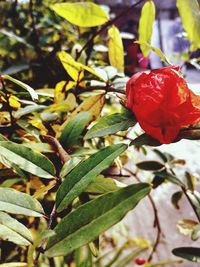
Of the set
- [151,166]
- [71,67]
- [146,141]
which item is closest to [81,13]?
Result: [71,67]

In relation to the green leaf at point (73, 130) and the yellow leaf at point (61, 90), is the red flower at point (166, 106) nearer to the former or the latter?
the green leaf at point (73, 130)

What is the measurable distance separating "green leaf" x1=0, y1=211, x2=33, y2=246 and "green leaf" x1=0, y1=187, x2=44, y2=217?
0.03ft

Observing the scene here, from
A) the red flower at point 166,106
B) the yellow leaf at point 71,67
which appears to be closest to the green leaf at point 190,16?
the red flower at point 166,106

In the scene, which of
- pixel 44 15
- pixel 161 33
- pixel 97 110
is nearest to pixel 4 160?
pixel 97 110

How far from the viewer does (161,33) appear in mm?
2934

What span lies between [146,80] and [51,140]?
137mm

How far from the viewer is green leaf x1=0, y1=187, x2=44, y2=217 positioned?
287 mm

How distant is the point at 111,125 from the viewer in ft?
1.24

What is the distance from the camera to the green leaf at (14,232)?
0.27m

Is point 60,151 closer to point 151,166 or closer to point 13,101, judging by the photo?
point 13,101

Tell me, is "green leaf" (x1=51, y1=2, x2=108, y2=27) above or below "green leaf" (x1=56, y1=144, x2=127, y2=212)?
above

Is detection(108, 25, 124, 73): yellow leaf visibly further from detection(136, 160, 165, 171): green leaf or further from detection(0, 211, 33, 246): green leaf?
detection(0, 211, 33, 246): green leaf

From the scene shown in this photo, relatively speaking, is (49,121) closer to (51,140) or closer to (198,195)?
(51,140)

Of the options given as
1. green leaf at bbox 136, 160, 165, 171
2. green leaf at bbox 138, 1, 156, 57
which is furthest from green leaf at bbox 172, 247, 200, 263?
green leaf at bbox 138, 1, 156, 57
